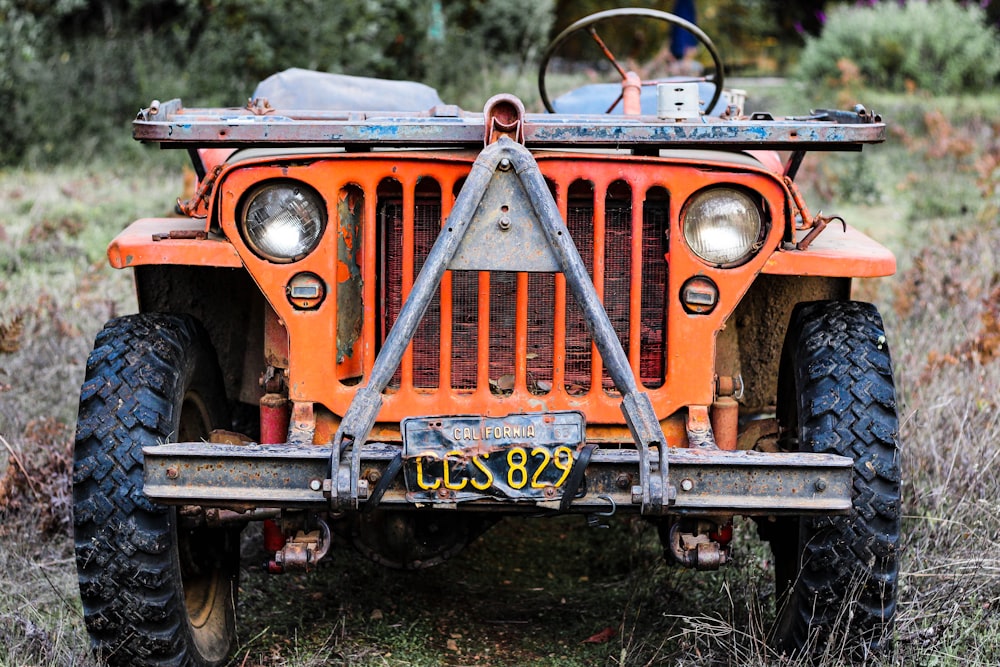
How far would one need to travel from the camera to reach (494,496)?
119 inches

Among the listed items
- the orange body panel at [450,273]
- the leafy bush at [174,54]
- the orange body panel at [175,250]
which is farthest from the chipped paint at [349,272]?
the leafy bush at [174,54]

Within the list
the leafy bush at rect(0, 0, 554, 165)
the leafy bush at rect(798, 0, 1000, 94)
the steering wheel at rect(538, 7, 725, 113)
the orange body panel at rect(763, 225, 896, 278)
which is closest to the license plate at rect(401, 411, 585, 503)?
the orange body panel at rect(763, 225, 896, 278)

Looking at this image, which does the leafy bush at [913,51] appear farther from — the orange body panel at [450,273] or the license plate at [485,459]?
the license plate at [485,459]

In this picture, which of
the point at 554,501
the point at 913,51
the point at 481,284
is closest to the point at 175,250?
the point at 481,284

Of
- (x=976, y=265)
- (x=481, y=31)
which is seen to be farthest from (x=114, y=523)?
(x=481, y=31)

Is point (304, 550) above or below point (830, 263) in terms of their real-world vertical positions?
below

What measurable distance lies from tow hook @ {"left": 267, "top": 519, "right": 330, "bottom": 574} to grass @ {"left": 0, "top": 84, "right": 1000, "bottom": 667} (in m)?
0.48

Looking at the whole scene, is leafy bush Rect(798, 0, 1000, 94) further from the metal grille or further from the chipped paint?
the chipped paint

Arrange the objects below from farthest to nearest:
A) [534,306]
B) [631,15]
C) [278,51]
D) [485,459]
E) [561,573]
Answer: [278,51], [631,15], [561,573], [534,306], [485,459]

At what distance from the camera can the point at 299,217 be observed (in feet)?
11.5

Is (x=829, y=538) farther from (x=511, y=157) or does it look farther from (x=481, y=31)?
(x=481, y=31)

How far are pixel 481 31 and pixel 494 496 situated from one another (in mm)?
11832

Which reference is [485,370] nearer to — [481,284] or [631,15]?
[481,284]

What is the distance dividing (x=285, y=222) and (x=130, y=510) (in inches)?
35.3
